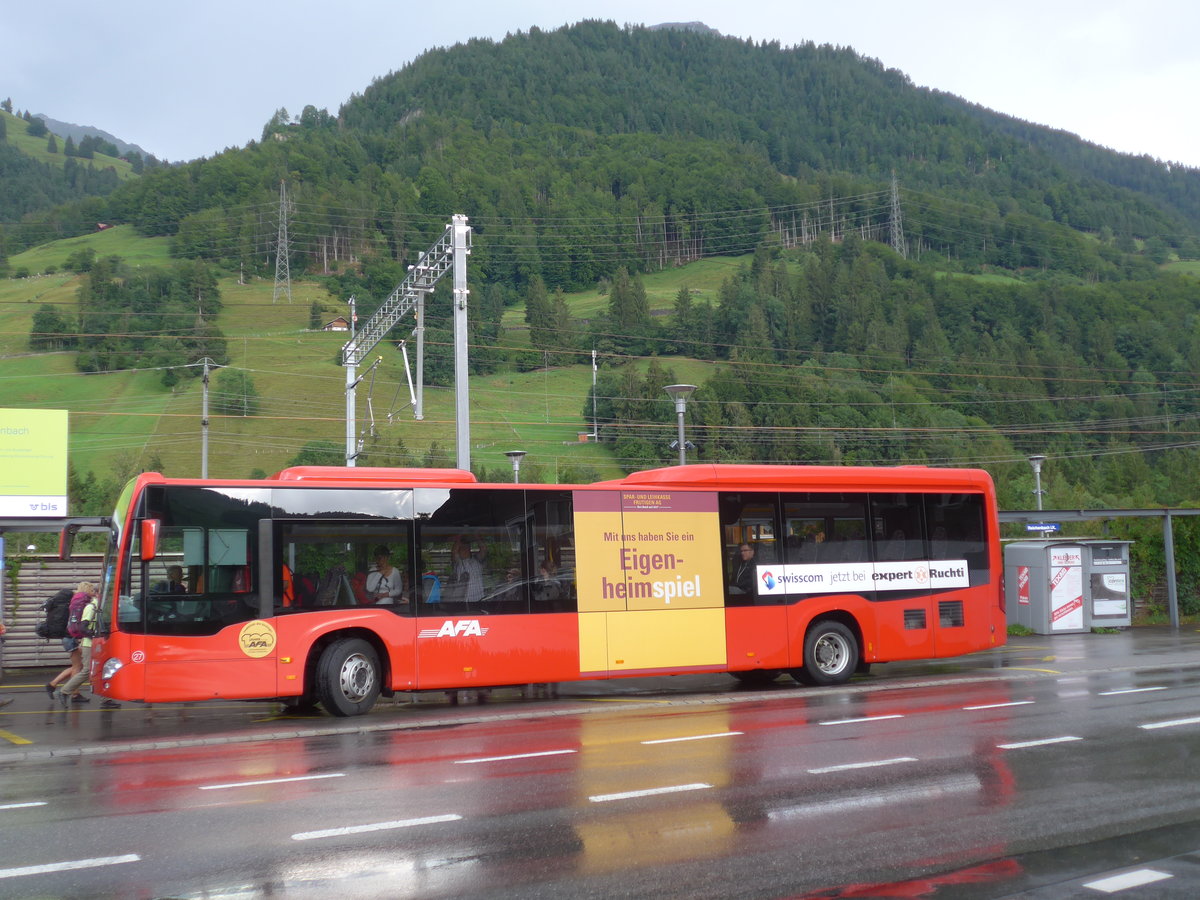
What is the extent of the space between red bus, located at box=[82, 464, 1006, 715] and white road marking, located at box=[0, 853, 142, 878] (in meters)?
6.07

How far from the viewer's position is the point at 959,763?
9.45 meters

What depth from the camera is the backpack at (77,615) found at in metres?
15.0

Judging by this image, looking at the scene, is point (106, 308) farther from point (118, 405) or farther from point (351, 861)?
point (351, 861)

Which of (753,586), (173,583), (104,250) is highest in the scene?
(104,250)

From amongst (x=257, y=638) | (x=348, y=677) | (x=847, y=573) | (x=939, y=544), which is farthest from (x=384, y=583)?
(x=939, y=544)

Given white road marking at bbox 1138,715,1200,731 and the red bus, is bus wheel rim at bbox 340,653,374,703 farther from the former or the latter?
white road marking at bbox 1138,715,1200,731

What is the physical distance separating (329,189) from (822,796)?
5509 inches

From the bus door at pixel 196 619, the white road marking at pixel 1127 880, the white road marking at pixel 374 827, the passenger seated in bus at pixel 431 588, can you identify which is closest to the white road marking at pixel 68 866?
the white road marking at pixel 374 827

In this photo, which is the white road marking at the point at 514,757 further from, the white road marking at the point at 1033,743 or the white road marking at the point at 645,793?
the white road marking at the point at 1033,743

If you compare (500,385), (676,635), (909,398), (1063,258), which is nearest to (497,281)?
(500,385)

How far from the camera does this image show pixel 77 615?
51.1 ft

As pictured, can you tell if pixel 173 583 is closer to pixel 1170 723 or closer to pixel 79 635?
pixel 79 635

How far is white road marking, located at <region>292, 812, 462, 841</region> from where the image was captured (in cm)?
723

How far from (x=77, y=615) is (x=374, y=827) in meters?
10.0
